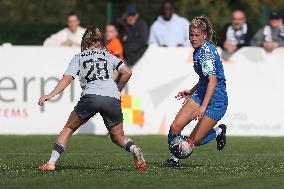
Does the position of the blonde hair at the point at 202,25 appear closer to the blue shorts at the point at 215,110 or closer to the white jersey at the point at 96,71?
the blue shorts at the point at 215,110

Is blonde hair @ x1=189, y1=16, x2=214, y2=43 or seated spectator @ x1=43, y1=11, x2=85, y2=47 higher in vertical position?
blonde hair @ x1=189, y1=16, x2=214, y2=43

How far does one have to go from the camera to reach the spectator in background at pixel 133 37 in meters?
22.8

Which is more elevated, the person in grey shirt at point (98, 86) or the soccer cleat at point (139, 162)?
the person in grey shirt at point (98, 86)

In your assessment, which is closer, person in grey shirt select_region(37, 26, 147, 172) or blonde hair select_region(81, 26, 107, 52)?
person in grey shirt select_region(37, 26, 147, 172)

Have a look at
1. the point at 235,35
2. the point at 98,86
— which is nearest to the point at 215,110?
the point at 98,86

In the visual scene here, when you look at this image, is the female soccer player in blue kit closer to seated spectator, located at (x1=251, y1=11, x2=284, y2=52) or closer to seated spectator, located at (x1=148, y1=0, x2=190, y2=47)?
seated spectator, located at (x1=251, y1=11, x2=284, y2=52)

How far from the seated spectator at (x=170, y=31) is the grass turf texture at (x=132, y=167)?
9.25 feet

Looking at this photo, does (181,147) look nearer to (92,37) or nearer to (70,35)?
(92,37)

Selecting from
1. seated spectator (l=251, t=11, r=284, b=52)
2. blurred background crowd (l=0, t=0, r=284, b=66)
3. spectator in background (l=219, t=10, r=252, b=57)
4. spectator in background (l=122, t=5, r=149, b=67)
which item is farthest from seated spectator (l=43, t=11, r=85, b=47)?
seated spectator (l=251, t=11, r=284, b=52)

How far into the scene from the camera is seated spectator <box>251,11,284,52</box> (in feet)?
76.4

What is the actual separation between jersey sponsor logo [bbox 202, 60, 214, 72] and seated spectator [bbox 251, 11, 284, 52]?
8.43m

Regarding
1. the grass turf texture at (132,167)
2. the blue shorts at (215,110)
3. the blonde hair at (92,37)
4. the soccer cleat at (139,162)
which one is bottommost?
the grass turf texture at (132,167)

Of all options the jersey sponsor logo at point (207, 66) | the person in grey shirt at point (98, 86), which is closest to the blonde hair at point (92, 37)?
the person in grey shirt at point (98, 86)

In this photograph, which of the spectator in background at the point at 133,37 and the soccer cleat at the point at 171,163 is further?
the spectator in background at the point at 133,37
